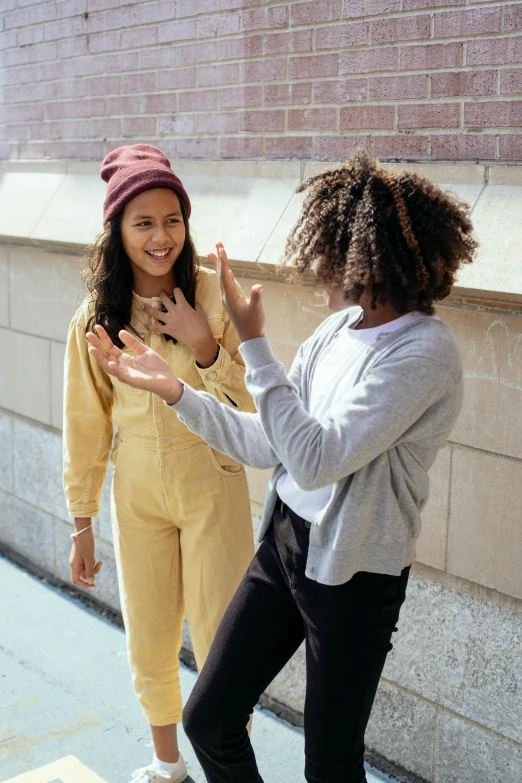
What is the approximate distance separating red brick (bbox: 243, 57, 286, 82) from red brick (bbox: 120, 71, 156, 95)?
648 mm

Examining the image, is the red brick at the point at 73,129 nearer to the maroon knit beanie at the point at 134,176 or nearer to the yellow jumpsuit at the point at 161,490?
the maroon knit beanie at the point at 134,176

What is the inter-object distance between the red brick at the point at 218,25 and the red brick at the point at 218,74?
4.9 inches

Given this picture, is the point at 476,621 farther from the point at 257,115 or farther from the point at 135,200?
the point at 257,115

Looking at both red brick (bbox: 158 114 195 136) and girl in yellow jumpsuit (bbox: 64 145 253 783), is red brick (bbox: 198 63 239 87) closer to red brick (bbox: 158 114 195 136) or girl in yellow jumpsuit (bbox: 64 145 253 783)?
red brick (bbox: 158 114 195 136)

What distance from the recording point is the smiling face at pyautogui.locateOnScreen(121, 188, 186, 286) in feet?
8.78

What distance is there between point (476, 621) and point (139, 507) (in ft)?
3.70

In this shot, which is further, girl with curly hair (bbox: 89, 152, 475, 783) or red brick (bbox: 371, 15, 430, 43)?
red brick (bbox: 371, 15, 430, 43)

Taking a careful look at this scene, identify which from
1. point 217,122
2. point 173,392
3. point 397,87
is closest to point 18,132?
point 217,122

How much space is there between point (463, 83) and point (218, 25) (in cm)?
130

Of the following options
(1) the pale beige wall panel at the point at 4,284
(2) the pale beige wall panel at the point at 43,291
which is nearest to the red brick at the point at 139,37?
(2) the pale beige wall panel at the point at 43,291

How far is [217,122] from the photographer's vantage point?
388 cm

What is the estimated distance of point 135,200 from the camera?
2676mm

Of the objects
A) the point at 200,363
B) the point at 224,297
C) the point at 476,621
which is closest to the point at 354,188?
the point at 224,297

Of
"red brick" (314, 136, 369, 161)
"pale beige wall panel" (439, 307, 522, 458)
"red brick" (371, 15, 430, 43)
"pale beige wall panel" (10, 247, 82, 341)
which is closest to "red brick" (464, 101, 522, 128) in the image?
"red brick" (371, 15, 430, 43)
